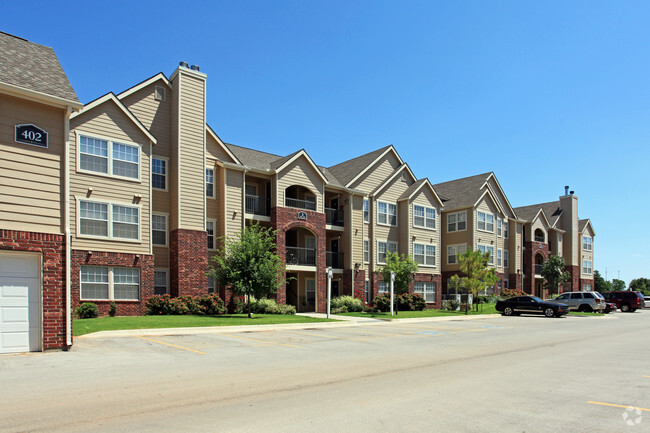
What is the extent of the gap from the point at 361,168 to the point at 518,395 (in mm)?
30687

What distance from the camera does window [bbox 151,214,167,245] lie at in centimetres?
2658

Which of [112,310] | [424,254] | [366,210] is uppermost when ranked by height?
[366,210]

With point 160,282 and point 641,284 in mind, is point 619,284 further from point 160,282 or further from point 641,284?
point 160,282

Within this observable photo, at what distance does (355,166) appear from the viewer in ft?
131

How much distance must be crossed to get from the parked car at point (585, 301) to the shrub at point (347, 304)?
15273mm

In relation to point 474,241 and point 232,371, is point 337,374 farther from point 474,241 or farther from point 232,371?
point 474,241

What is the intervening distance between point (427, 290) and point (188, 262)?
70.9ft

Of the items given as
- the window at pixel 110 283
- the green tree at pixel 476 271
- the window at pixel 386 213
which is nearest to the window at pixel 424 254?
the window at pixel 386 213

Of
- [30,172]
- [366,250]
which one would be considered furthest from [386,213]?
[30,172]

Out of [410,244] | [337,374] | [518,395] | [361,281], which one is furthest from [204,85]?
[518,395]

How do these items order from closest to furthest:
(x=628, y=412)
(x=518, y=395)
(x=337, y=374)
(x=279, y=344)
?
(x=628, y=412)
(x=518, y=395)
(x=337, y=374)
(x=279, y=344)

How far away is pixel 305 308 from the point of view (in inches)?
1353

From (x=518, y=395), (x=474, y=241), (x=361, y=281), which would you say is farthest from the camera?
(x=474, y=241)

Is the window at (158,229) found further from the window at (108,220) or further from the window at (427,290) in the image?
the window at (427,290)
